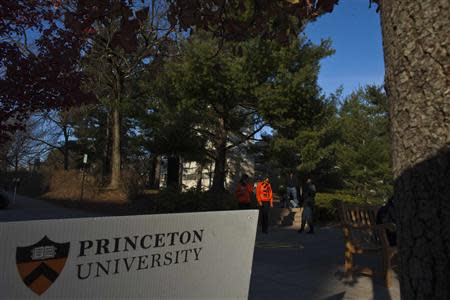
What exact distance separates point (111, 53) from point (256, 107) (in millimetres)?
7073

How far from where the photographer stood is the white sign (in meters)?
1.64

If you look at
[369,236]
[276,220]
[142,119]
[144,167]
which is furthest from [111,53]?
[144,167]

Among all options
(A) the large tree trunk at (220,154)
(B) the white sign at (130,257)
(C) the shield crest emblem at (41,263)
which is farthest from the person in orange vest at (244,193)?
(C) the shield crest emblem at (41,263)

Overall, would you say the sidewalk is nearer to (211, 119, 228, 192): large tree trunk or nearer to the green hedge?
the green hedge

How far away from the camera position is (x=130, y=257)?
6.50ft

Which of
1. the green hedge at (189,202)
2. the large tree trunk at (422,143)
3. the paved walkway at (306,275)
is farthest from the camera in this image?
the green hedge at (189,202)

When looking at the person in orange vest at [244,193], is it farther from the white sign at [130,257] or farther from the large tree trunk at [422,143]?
the large tree trunk at [422,143]

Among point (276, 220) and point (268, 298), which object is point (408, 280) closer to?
point (268, 298)

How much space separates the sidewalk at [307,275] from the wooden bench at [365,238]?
0.21m

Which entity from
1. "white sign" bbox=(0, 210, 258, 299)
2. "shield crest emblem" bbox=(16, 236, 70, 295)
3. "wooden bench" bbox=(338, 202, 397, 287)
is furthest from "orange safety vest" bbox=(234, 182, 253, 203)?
"shield crest emblem" bbox=(16, 236, 70, 295)

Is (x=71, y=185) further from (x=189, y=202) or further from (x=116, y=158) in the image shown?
(x=189, y=202)

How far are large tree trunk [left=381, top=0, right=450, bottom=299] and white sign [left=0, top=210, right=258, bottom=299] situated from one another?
97cm

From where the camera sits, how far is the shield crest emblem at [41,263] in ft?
5.36

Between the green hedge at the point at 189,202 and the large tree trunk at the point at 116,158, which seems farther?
the large tree trunk at the point at 116,158
